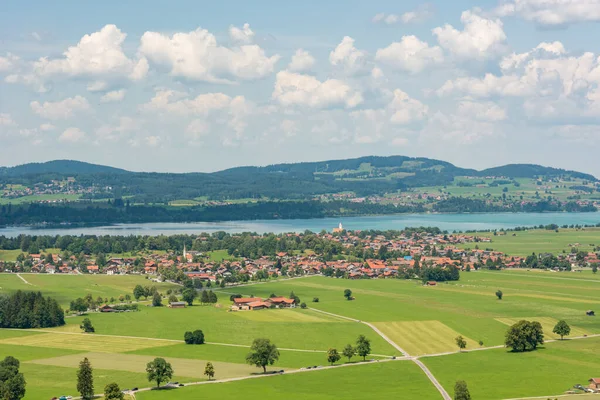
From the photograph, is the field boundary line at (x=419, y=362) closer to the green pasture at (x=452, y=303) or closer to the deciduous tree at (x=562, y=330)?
the green pasture at (x=452, y=303)

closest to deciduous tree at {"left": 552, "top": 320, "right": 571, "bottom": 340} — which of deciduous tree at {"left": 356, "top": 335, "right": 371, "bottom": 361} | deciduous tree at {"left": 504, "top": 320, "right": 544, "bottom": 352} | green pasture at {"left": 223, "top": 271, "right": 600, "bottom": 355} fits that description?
deciduous tree at {"left": 504, "top": 320, "right": 544, "bottom": 352}

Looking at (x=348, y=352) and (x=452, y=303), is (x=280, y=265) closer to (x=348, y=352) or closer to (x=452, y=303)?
(x=452, y=303)

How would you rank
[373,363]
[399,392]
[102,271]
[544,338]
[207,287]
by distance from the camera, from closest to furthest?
[399,392] < [373,363] < [544,338] < [207,287] < [102,271]

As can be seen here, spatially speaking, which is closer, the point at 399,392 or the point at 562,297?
the point at 399,392

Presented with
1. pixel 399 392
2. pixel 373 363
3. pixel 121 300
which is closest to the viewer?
pixel 399 392

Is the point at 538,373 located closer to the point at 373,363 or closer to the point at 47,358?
the point at 373,363

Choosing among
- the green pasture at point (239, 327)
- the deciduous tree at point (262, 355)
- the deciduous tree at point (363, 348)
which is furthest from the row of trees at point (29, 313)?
the deciduous tree at point (363, 348)

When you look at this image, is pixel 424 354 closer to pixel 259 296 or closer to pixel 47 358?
pixel 47 358

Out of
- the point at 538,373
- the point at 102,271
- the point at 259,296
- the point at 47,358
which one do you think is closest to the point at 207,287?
the point at 259,296
